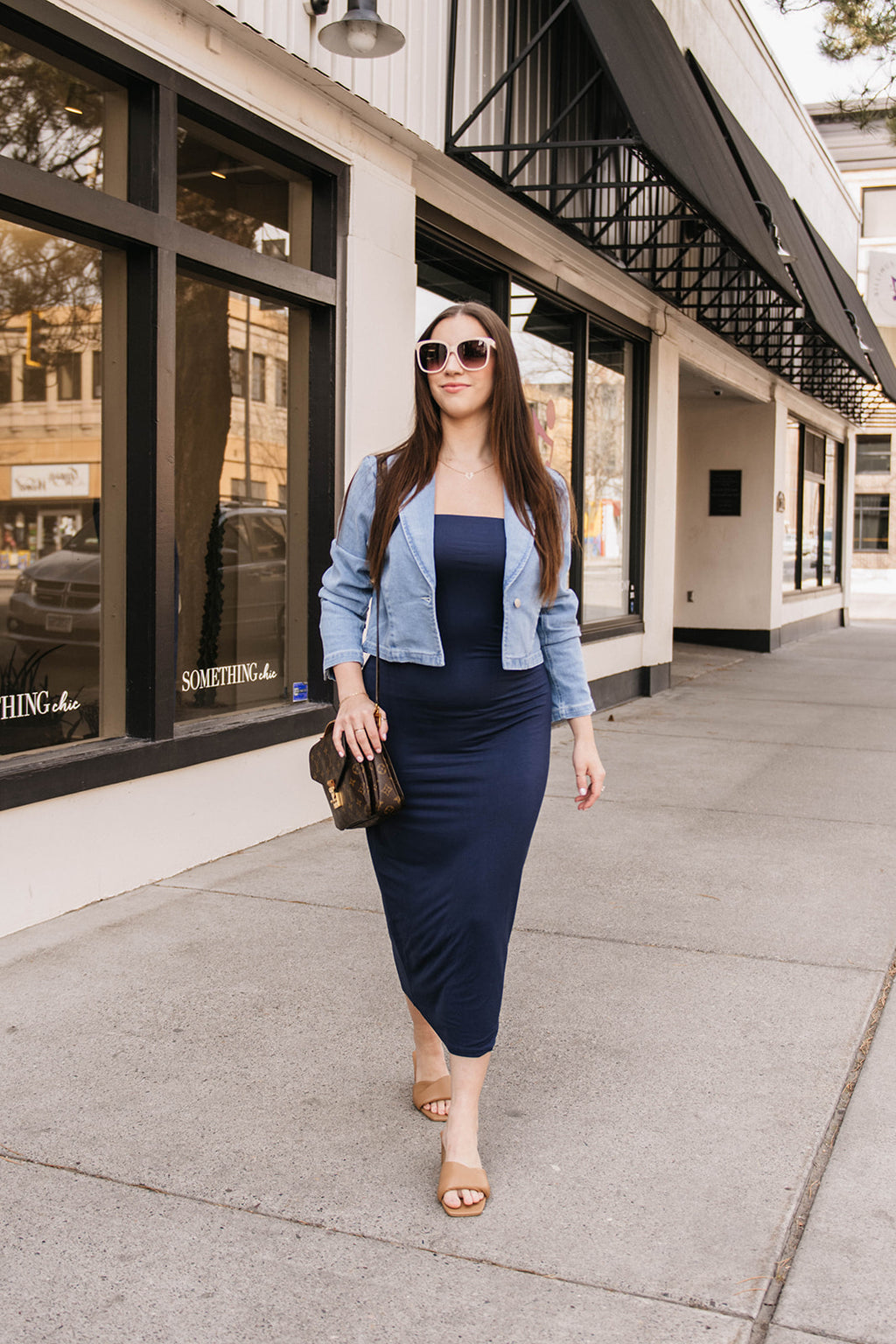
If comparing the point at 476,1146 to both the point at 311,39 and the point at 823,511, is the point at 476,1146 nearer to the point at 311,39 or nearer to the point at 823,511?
the point at 311,39

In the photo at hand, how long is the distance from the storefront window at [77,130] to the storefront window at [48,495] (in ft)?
1.07

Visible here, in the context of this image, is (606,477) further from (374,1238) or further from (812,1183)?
(374,1238)

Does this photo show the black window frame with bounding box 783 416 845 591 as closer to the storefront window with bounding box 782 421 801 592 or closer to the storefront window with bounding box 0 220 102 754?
the storefront window with bounding box 782 421 801 592

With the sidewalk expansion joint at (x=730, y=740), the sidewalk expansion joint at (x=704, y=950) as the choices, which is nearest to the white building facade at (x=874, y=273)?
the sidewalk expansion joint at (x=730, y=740)

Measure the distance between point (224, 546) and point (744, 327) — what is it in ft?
30.6

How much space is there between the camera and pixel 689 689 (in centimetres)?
1216

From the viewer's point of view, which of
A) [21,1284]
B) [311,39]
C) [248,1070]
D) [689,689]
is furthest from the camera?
[689,689]

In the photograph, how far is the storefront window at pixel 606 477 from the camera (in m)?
10.4

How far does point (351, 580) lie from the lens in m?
3.00

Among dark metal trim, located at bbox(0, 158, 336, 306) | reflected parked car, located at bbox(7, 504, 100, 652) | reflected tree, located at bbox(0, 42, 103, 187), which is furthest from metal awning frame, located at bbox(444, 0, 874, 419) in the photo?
reflected parked car, located at bbox(7, 504, 100, 652)

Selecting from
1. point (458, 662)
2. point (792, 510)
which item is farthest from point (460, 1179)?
point (792, 510)

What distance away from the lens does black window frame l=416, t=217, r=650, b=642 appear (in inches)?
305

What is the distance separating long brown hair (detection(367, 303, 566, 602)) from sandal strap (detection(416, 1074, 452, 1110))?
4.12 ft

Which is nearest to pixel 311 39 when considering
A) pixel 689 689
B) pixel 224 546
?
pixel 224 546
